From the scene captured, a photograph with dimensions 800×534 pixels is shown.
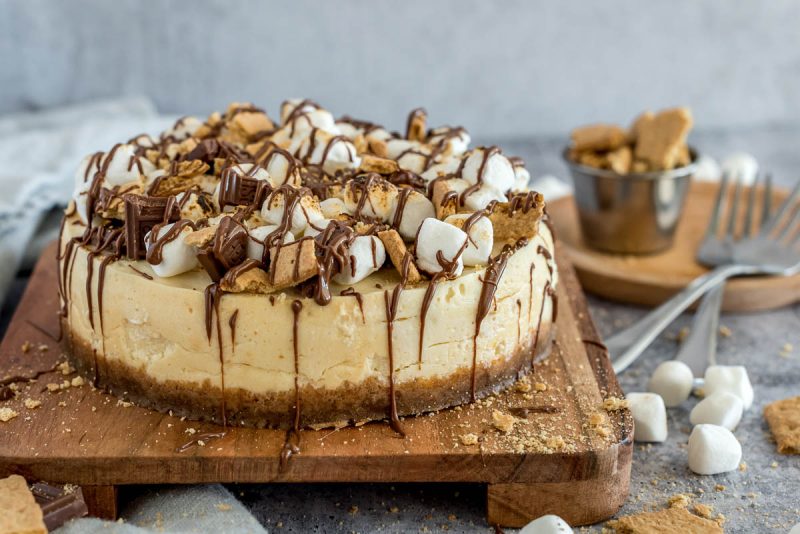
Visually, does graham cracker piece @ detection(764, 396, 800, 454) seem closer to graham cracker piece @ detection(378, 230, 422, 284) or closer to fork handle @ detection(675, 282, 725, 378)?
fork handle @ detection(675, 282, 725, 378)

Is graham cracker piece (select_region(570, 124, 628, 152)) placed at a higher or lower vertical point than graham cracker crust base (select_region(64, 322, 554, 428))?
higher

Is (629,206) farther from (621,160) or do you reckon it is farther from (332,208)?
(332,208)

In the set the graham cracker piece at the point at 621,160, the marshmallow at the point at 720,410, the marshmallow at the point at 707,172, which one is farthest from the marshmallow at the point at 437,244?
the marshmallow at the point at 707,172

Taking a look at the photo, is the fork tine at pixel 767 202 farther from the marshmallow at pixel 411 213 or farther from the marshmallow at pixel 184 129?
the marshmallow at pixel 184 129

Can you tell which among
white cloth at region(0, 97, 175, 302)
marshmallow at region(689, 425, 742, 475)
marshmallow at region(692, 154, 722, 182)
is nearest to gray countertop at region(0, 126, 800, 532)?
marshmallow at region(689, 425, 742, 475)

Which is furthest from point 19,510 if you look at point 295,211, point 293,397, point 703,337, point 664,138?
point 664,138

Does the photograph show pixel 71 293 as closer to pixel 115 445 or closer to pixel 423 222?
pixel 115 445
